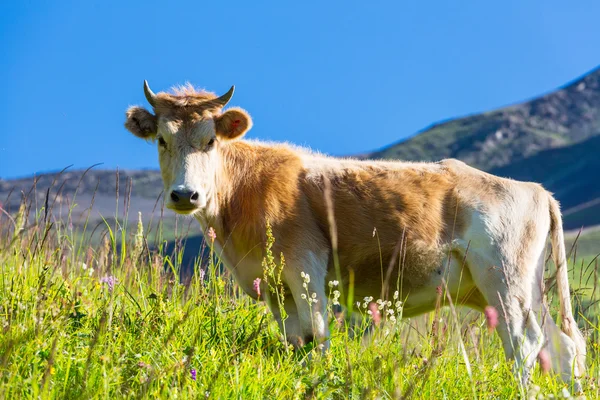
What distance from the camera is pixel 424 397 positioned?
4629 millimetres

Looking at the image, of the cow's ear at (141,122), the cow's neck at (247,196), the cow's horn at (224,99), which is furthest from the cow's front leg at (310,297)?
the cow's ear at (141,122)

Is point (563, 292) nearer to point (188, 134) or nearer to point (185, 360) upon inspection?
point (188, 134)

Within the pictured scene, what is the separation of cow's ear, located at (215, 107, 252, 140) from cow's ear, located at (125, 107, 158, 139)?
2.21 ft

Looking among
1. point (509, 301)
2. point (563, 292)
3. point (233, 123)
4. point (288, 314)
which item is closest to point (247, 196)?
point (233, 123)

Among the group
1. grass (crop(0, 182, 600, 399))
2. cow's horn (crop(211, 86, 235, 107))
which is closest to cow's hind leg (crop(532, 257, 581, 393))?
grass (crop(0, 182, 600, 399))

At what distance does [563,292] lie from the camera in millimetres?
7340

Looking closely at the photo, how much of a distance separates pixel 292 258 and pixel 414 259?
1241 millimetres

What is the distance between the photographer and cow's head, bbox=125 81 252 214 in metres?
6.59

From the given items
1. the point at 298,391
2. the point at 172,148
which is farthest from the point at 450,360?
the point at 172,148

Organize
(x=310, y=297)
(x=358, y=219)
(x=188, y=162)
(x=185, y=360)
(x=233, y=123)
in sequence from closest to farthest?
(x=185, y=360) < (x=310, y=297) < (x=188, y=162) < (x=358, y=219) < (x=233, y=123)

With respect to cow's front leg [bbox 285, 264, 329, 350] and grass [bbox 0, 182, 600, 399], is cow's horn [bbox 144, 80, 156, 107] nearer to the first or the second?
grass [bbox 0, 182, 600, 399]

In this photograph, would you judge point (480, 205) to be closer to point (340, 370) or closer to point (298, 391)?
point (340, 370)

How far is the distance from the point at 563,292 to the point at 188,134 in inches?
162

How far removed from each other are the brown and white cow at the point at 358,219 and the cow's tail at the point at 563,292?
Result: 15 millimetres
